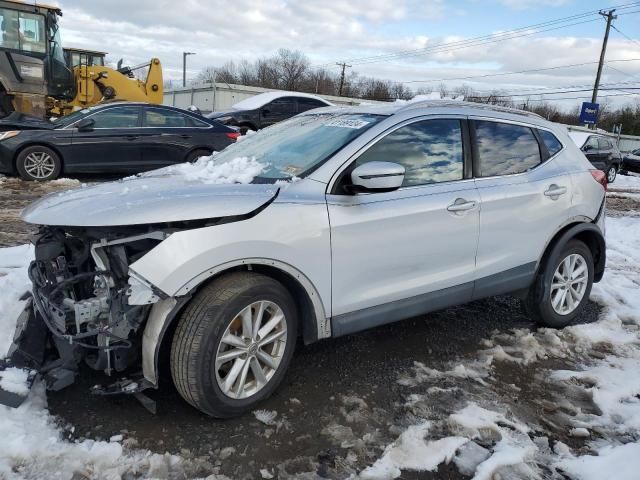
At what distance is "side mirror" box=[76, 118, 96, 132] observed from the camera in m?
9.77

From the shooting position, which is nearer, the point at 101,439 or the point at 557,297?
the point at 101,439

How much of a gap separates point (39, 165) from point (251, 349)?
27.6 ft

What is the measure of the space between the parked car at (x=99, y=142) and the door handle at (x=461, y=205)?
7898mm

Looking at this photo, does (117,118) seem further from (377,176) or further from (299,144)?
(377,176)

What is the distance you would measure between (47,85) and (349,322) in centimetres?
1258

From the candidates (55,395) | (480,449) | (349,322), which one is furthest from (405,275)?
(55,395)

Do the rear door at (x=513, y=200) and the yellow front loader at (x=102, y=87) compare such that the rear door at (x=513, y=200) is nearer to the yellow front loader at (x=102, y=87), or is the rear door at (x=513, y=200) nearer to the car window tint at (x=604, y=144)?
the yellow front loader at (x=102, y=87)

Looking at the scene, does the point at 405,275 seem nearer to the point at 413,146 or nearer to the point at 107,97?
the point at 413,146

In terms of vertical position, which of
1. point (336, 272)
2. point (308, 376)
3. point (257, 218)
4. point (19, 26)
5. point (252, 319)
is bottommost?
point (308, 376)

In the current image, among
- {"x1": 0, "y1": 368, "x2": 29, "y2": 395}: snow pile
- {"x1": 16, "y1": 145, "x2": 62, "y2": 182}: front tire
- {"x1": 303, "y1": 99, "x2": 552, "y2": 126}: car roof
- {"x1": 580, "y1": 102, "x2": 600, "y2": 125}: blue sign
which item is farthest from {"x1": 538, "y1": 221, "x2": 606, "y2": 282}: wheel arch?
{"x1": 580, "y1": 102, "x2": 600, "y2": 125}: blue sign

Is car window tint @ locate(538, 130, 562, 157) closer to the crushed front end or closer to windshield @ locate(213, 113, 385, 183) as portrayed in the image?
windshield @ locate(213, 113, 385, 183)

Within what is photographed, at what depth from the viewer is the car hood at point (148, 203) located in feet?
8.87

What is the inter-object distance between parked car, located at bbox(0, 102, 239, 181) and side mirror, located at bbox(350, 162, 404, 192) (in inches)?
315

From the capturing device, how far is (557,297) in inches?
180
